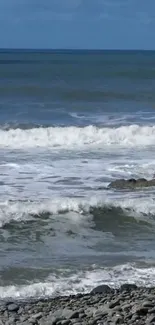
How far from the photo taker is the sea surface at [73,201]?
1227cm

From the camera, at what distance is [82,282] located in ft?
38.7

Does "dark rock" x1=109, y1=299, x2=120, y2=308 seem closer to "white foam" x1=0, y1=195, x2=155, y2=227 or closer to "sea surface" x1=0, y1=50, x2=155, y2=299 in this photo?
"sea surface" x1=0, y1=50, x2=155, y2=299

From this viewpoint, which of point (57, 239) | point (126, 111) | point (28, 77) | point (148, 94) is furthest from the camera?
point (28, 77)

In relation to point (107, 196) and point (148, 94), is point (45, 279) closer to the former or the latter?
point (107, 196)

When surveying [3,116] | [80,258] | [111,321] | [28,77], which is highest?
[28,77]

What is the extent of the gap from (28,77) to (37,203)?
47339 millimetres

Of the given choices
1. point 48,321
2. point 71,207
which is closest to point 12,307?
point 48,321

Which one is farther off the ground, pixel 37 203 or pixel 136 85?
pixel 136 85

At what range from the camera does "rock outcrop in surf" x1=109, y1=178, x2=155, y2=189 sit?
61.6ft

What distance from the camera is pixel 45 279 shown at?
39.3ft

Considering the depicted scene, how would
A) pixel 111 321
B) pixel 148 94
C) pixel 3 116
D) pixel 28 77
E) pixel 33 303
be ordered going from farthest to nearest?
pixel 28 77, pixel 148 94, pixel 3 116, pixel 33 303, pixel 111 321

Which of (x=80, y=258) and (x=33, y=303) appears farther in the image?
(x=80, y=258)

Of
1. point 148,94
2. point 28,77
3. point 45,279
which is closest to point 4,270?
point 45,279

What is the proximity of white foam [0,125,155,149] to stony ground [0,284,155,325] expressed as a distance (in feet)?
56.8
